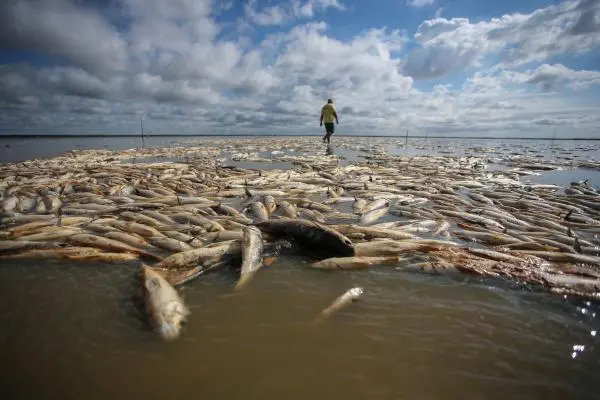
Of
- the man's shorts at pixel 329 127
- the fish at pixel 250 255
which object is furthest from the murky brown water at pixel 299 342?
→ the man's shorts at pixel 329 127

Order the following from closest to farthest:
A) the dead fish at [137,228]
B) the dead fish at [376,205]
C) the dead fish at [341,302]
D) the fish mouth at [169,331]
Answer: the fish mouth at [169,331], the dead fish at [341,302], the dead fish at [137,228], the dead fish at [376,205]

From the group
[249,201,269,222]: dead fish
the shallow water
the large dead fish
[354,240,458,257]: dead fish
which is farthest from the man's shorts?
the shallow water

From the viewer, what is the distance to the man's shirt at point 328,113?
24972 mm

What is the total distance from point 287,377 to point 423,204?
22.3 ft

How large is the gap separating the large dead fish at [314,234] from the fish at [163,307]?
83.7 inches

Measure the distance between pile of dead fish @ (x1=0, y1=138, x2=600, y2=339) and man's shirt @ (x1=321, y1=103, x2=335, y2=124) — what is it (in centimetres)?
1569

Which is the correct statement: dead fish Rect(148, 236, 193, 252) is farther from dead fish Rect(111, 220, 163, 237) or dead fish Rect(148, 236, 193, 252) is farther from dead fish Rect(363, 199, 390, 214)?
dead fish Rect(363, 199, 390, 214)

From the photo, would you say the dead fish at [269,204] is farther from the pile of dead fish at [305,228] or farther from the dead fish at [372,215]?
the dead fish at [372,215]

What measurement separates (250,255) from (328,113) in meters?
22.5

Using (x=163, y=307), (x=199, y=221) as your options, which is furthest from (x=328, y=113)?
(x=163, y=307)

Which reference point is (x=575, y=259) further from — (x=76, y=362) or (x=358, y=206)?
(x=76, y=362)

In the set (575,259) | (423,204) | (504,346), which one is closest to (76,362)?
(504,346)

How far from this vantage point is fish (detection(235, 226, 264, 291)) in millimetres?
4190

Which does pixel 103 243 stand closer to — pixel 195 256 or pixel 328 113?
pixel 195 256
